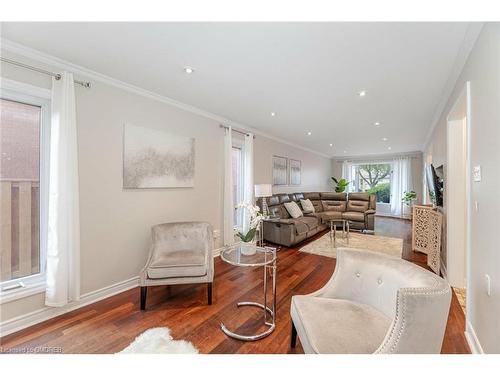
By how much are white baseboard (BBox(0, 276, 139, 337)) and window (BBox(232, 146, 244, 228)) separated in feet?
6.82

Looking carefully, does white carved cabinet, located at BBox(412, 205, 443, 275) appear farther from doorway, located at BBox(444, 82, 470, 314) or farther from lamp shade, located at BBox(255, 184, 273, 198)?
lamp shade, located at BBox(255, 184, 273, 198)

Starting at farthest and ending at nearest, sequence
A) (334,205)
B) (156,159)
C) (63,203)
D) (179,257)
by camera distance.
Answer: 1. (334,205)
2. (156,159)
3. (179,257)
4. (63,203)

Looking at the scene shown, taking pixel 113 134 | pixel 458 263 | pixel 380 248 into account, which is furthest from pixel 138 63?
pixel 380 248

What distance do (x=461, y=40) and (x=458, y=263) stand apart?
2400 millimetres

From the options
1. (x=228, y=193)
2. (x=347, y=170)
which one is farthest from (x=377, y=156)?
(x=228, y=193)

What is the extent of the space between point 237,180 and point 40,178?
285cm

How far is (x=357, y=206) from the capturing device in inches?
247

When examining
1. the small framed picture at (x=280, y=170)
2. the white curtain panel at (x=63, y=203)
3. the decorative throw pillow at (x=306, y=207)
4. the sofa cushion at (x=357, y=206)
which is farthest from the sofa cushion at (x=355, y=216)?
the white curtain panel at (x=63, y=203)

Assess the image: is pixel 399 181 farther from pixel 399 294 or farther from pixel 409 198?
pixel 399 294

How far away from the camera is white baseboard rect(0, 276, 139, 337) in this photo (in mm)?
1819

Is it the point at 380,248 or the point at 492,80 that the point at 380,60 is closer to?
the point at 492,80

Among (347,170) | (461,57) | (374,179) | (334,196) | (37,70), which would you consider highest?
(461,57)

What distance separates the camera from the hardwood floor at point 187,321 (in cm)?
167

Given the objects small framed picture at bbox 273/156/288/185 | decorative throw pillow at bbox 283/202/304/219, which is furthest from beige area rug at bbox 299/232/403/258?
small framed picture at bbox 273/156/288/185
